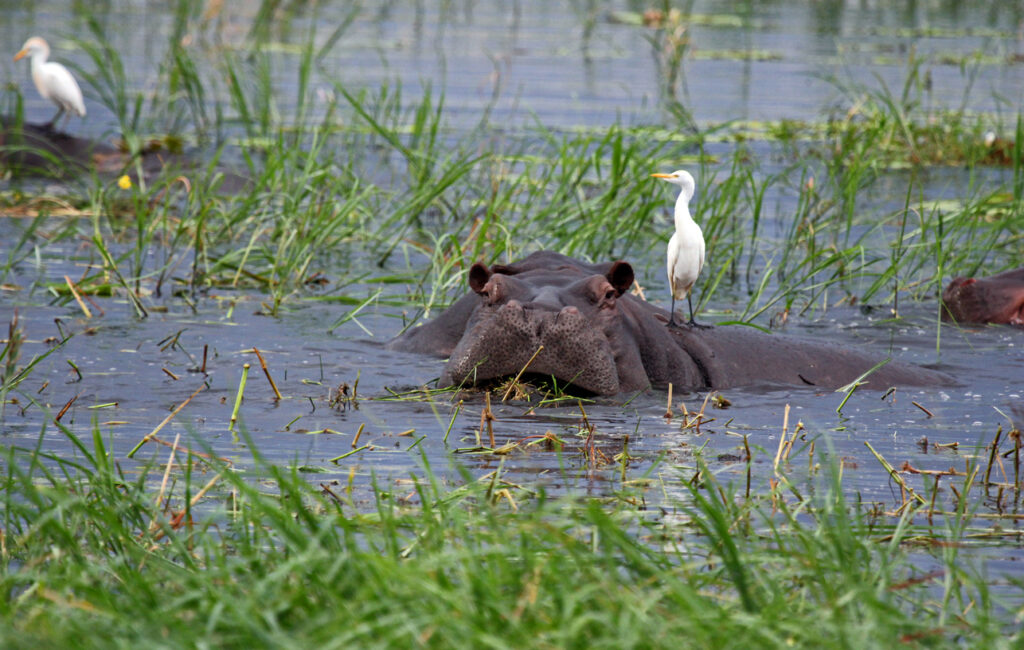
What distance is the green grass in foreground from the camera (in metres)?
2.09

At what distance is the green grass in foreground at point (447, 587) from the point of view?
2.09 metres

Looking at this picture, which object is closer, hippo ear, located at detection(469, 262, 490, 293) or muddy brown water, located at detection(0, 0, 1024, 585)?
muddy brown water, located at detection(0, 0, 1024, 585)

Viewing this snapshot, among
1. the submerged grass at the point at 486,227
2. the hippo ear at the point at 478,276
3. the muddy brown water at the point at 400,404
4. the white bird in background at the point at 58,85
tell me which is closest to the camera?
the muddy brown water at the point at 400,404

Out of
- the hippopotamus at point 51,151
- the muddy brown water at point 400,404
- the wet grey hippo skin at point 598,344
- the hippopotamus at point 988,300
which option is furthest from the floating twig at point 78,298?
the hippopotamus at point 988,300

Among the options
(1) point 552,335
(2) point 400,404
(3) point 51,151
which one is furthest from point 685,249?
(3) point 51,151

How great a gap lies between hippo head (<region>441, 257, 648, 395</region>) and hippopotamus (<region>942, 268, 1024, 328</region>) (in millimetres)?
2389

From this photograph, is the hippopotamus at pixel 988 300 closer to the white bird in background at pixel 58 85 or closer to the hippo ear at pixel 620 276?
the hippo ear at pixel 620 276

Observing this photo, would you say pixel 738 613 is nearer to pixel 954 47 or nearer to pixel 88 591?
pixel 88 591

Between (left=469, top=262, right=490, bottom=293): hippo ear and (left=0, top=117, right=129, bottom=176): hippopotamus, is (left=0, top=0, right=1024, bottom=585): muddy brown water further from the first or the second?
(left=0, top=117, right=129, bottom=176): hippopotamus

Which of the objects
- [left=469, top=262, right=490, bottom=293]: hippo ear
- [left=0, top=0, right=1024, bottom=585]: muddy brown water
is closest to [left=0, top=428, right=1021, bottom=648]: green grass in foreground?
[left=0, top=0, right=1024, bottom=585]: muddy brown water

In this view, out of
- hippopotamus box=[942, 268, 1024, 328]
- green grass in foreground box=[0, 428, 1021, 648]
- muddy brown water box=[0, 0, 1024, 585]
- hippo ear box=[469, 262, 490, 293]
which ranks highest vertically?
hippo ear box=[469, 262, 490, 293]

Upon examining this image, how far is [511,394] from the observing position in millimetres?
4457

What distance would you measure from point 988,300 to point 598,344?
2734 mm

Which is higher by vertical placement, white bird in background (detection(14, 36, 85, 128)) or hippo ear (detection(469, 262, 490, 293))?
white bird in background (detection(14, 36, 85, 128))
